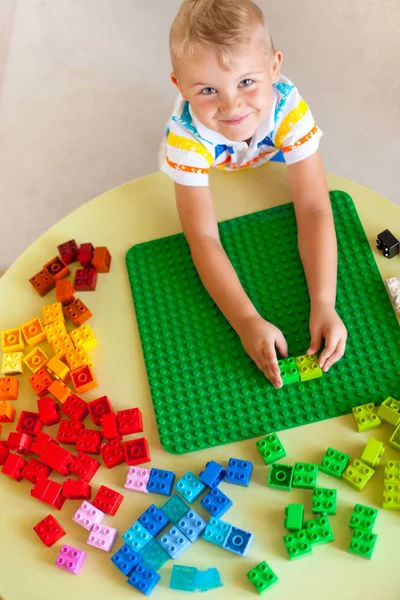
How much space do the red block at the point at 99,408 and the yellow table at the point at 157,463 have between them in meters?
0.02

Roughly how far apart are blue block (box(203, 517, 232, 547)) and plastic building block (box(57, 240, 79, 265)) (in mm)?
542

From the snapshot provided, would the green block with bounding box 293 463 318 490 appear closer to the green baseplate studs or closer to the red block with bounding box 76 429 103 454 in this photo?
the green baseplate studs

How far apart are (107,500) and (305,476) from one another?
0.30 meters

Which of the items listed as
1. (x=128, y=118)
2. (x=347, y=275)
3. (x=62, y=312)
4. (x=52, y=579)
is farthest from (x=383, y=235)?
(x=128, y=118)

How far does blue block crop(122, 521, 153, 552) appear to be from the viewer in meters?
0.93

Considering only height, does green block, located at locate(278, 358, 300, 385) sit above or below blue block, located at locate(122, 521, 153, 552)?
above

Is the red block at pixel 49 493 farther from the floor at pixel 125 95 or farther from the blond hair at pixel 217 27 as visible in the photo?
the floor at pixel 125 95

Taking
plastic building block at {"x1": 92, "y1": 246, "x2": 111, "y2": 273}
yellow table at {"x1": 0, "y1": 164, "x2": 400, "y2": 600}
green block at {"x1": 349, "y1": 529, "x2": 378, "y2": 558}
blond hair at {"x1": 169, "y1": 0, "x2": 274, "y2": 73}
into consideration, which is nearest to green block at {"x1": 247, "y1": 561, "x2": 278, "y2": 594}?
yellow table at {"x1": 0, "y1": 164, "x2": 400, "y2": 600}

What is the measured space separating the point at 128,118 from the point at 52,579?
129 cm

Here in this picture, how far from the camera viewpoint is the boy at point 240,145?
94cm

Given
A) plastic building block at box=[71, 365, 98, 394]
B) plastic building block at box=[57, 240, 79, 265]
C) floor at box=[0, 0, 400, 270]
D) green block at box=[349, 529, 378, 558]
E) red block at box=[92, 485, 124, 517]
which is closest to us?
green block at box=[349, 529, 378, 558]

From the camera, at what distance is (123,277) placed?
1168 millimetres

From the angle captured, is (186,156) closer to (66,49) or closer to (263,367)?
(263,367)

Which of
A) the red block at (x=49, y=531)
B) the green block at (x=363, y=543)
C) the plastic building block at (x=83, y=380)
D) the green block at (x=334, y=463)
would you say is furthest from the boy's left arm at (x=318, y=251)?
the red block at (x=49, y=531)
